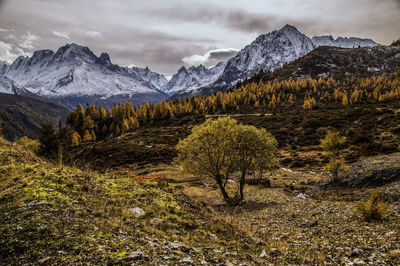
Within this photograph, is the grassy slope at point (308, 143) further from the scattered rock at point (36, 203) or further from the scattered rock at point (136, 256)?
the scattered rock at point (136, 256)

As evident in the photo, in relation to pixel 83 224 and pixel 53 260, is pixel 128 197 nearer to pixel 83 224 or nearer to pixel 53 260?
pixel 83 224

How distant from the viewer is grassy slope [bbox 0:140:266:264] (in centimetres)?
505

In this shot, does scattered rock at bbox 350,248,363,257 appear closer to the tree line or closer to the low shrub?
the low shrub

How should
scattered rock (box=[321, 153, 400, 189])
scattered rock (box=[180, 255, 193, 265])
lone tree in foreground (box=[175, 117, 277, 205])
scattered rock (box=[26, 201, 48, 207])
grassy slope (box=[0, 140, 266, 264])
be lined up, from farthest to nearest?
lone tree in foreground (box=[175, 117, 277, 205]) < scattered rock (box=[321, 153, 400, 189]) < scattered rock (box=[26, 201, 48, 207]) < scattered rock (box=[180, 255, 193, 265]) < grassy slope (box=[0, 140, 266, 264])

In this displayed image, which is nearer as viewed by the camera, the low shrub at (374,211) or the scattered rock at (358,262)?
the scattered rock at (358,262)

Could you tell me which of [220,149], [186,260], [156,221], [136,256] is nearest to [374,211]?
[186,260]

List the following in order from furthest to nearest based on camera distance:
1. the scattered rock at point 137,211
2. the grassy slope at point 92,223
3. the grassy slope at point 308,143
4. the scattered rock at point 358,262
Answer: the grassy slope at point 308,143 < the scattered rock at point 137,211 < the scattered rock at point 358,262 < the grassy slope at point 92,223

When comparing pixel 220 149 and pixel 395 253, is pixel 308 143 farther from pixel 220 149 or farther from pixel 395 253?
pixel 395 253

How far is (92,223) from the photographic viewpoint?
21.7 feet

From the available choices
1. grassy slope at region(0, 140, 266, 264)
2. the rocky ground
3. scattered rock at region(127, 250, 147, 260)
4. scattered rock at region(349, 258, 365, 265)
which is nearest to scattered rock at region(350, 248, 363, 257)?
the rocky ground

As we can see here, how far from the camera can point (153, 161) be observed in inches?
2776

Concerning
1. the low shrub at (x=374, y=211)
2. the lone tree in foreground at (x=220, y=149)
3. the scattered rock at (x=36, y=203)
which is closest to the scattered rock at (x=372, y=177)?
the lone tree in foreground at (x=220, y=149)

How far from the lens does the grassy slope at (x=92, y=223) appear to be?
505cm

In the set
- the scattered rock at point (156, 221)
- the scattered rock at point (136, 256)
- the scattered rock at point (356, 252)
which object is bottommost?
the scattered rock at point (356, 252)
